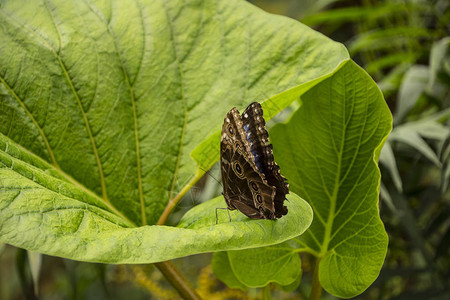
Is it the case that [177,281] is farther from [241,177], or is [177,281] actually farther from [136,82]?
[136,82]

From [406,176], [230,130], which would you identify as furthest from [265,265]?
[406,176]

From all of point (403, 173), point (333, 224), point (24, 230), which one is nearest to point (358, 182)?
point (333, 224)

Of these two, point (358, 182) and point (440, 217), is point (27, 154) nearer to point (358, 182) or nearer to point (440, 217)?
point (358, 182)

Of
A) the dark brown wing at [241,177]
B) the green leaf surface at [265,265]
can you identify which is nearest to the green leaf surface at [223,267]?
the green leaf surface at [265,265]

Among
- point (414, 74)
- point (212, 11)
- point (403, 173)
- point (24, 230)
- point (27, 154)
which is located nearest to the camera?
point (24, 230)

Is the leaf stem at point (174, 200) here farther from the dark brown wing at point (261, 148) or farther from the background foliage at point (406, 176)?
the dark brown wing at point (261, 148)
